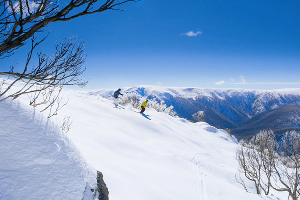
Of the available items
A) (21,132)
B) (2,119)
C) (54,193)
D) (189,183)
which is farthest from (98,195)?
(189,183)

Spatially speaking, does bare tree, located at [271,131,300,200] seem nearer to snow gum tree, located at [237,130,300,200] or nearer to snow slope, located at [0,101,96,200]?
snow gum tree, located at [237,130,300,200]

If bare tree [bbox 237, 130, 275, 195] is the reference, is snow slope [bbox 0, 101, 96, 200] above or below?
above

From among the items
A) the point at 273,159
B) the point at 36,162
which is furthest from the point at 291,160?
the point at 36,162

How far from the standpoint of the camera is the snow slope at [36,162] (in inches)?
Result: 98.6

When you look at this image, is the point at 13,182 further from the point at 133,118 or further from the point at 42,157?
the point at 133,118

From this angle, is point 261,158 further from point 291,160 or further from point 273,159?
point 291,160

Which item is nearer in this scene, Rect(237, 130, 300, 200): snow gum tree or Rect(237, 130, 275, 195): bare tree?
Rect(237, 130, 300, 200): snow gum tree

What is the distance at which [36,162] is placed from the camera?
2836mm

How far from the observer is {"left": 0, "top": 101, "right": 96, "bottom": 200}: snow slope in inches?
98.6

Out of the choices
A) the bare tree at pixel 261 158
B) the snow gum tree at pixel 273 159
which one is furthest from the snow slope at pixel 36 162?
the bare tree at pixel 261 158

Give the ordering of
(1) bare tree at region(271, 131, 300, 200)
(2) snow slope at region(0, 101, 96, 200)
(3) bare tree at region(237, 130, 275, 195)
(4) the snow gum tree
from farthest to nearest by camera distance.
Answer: (3) bare tree at region(237, 130, 275, 195) < (4) the snow gum tree < (1) bare tree at region(271, 131, 300, 200) < (2) snow slope at region(0, 101, 96, 200)

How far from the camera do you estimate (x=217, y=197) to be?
7.88 m

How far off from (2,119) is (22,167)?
1.12 meters

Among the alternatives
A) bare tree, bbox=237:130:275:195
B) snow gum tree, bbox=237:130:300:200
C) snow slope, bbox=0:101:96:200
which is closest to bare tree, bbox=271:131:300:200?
snow gum tree, bbox=237:130:300:200
